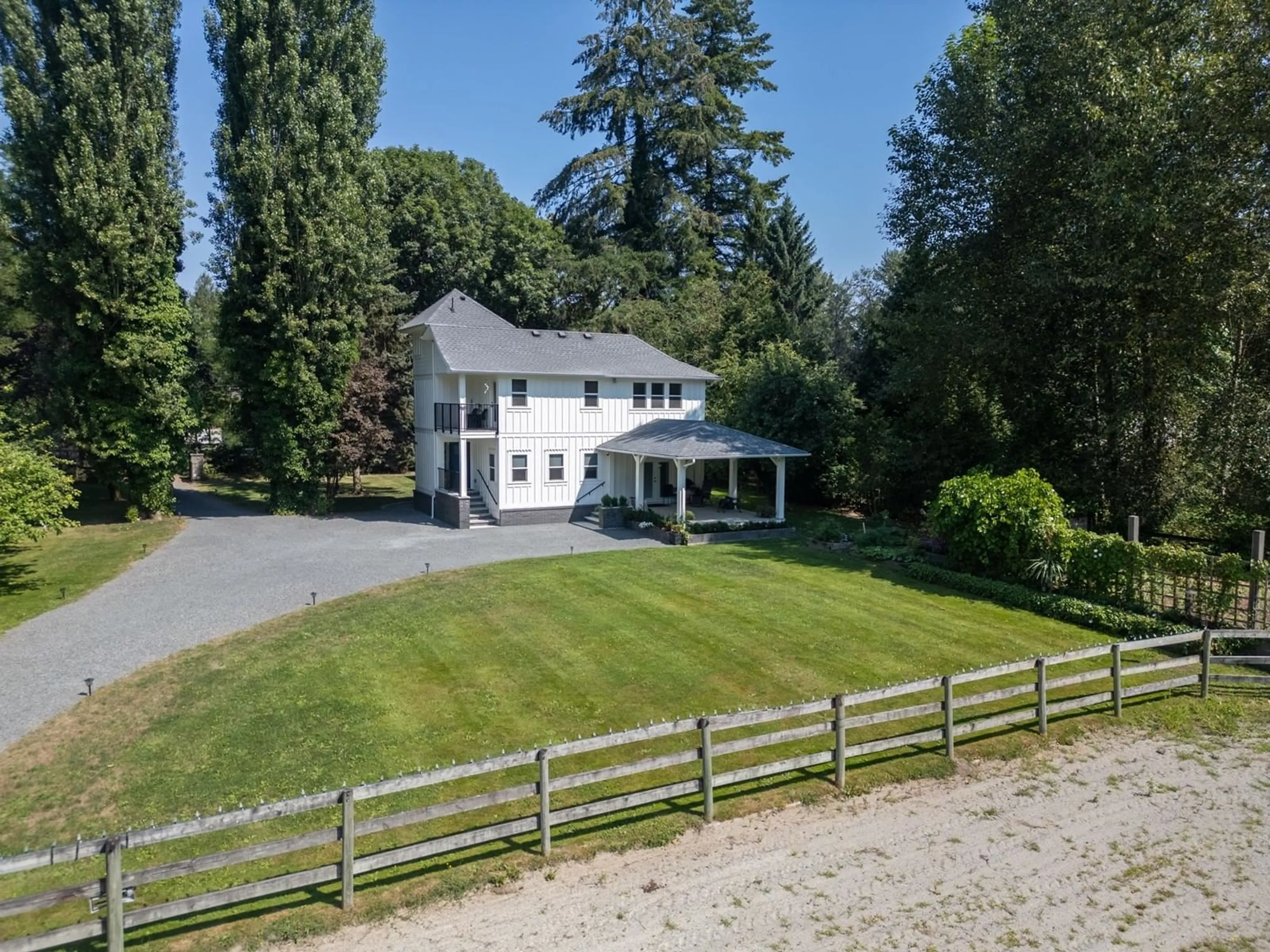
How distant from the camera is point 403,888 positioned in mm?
6156

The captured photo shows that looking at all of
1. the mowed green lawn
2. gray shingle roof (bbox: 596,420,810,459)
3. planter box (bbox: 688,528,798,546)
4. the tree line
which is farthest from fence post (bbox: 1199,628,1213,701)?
gray shingle roof (bbox: 596,420,810,459)

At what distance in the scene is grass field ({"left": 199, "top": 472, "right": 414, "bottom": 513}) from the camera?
30656 millimetres

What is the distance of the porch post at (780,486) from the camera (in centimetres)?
2395

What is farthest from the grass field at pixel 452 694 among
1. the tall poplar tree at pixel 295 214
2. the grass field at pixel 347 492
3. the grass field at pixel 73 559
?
the grass field at pixel 347 492

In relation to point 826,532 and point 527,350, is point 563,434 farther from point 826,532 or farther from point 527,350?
point 826,532

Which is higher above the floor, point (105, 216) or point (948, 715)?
point (105, 216)

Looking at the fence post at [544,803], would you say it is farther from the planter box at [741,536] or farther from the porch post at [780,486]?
the porch post at [780,486]

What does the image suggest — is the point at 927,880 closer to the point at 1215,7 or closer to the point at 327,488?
the point at 1215,7

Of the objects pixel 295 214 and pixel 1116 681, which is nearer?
pixel 1116 681

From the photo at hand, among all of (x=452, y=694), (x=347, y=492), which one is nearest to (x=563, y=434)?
(x=347, y=492)

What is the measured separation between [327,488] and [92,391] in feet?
28.1

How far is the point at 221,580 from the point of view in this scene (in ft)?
57.7

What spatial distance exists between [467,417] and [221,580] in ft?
33.3

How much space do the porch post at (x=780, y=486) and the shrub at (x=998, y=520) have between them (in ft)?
22.4
